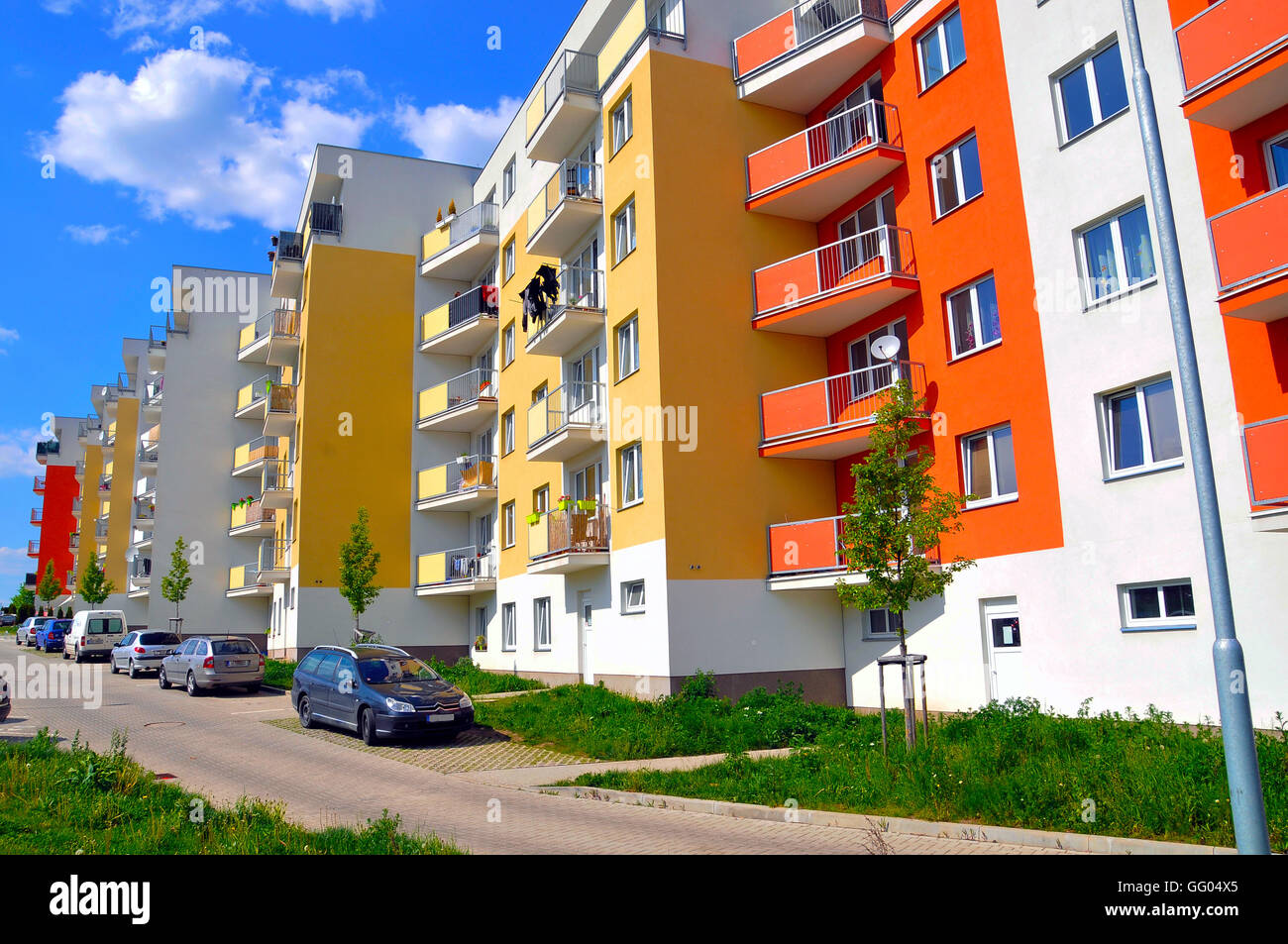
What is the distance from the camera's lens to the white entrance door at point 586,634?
76.2 ft

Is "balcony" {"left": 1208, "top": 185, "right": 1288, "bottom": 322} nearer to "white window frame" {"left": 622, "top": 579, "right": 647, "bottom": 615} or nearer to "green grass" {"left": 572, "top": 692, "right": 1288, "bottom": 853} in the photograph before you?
"green grass" {"left": 572, "top": 692, "right": 1288, "bottom": 853}

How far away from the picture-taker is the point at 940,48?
19172 mm

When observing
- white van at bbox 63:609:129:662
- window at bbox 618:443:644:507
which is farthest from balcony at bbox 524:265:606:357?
white van at bbox 63:609:129:662

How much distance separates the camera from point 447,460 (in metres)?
35.1

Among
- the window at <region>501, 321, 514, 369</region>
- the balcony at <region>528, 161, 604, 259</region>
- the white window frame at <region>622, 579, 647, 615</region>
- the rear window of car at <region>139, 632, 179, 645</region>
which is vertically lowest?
the rear window of car at <region>139, 632, 179, 645</region>

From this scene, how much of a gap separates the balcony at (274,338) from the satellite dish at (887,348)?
2778 centimetres

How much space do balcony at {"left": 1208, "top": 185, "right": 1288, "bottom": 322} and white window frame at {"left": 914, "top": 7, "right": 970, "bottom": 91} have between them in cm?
748

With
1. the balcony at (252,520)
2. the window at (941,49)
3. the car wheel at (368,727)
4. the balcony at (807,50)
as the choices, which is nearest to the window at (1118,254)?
the window at (941,49)

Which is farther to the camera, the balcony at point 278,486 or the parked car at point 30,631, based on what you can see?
the parked car at point 30,631

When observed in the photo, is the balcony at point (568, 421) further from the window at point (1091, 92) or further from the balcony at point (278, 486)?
the balcony at point (278, 486)

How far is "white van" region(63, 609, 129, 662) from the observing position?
125ft
